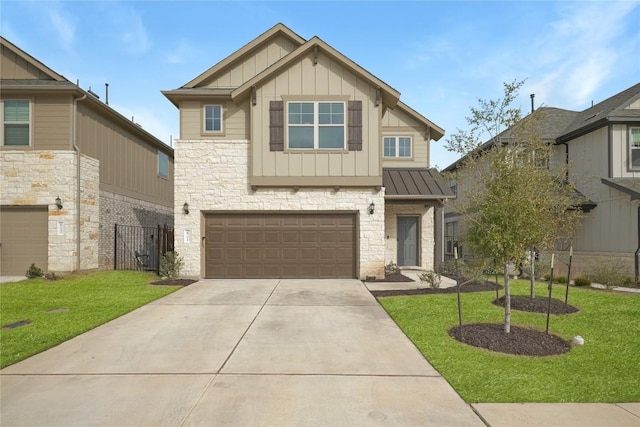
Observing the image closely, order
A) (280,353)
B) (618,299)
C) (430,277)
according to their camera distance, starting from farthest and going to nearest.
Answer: (430,277) → (618,299) → (280,353)

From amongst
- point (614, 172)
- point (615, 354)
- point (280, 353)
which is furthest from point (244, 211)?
point (614, 172)

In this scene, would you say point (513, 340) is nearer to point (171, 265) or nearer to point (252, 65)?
point (171, 265)

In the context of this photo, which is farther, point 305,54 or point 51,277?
point 305,54

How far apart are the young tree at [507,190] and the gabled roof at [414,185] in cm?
770

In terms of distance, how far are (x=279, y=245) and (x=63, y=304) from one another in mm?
6603

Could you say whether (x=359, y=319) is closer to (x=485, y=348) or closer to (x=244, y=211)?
(x=485, y=348)

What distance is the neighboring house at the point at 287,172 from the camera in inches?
521

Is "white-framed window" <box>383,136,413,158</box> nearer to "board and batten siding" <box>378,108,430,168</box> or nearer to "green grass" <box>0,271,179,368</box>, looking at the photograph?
"board and batten siding" <box>378,108,430,168</box>

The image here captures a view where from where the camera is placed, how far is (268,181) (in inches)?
525

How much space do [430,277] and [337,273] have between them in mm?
3658

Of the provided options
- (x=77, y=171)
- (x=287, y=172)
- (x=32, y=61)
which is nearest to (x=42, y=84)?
(x=32, y=61)

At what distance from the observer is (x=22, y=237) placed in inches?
539

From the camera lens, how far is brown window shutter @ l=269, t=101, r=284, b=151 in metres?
13.2

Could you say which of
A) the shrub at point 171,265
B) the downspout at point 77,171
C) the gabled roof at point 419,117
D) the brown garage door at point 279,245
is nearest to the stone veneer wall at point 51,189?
the downspout at point 77,171
